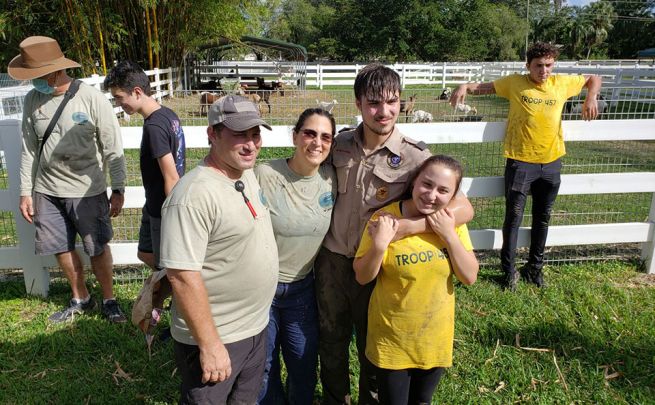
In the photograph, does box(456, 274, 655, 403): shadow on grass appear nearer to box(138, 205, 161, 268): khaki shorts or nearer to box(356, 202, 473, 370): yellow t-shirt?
box(356, 202, 473, 370): yellow t-shirt

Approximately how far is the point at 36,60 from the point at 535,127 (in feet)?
11.7

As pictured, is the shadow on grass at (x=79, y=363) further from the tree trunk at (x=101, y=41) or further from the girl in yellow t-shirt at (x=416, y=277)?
the tree trunk at (x=101, y=41)

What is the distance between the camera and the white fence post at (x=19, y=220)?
378 cm

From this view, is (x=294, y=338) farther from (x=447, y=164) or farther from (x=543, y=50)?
(x=543, y=50)

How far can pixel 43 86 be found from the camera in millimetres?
3328

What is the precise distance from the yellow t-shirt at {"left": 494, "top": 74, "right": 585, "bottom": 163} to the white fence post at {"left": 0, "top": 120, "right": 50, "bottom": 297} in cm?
385

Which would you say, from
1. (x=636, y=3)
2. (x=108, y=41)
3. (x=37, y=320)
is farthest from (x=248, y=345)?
(x=636, y=3)

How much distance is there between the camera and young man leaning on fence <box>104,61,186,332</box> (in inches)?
117

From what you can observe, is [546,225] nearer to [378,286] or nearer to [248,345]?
[378,286]

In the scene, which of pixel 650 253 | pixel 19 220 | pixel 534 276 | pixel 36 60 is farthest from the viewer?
pixel 650 253

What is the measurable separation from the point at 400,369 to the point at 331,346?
1.53 ft

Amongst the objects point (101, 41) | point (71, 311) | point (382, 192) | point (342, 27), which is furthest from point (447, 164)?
point (342, 27)

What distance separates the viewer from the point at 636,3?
71750mm

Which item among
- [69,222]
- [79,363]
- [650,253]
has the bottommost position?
[79,363]
